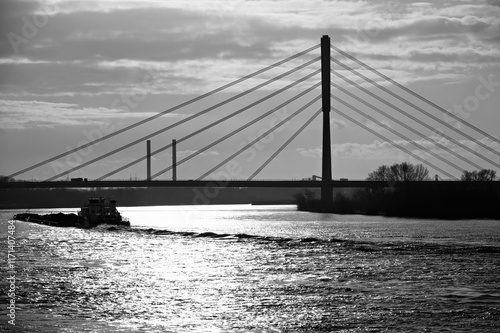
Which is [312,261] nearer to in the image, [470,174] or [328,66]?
[328,66]

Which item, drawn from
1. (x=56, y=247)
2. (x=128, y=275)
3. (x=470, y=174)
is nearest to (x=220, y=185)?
(x=470, y=174)

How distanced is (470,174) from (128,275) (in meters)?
89.6

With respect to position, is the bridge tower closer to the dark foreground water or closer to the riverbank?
the riverbank

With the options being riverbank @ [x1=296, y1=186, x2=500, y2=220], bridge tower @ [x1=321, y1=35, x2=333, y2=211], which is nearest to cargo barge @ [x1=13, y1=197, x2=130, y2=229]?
bridge tower @ [x1=321, y1=35, x2=333, y2=211]

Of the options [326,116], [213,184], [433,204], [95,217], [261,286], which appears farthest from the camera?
[213,184]

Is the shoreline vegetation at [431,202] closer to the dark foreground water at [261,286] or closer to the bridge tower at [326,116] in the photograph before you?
the bridge tower at [326,116]

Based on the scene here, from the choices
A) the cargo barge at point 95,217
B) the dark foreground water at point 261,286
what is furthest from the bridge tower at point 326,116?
the dark foreground water at point 261,286

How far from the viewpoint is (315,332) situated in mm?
22516

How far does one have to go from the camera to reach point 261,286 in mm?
32125

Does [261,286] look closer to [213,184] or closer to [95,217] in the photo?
[95,217]

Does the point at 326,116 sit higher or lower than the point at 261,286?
higher

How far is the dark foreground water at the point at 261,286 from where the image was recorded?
79.0 feet

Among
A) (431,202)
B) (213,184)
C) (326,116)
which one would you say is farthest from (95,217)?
(431,202)

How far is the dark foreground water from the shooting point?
24078mm
